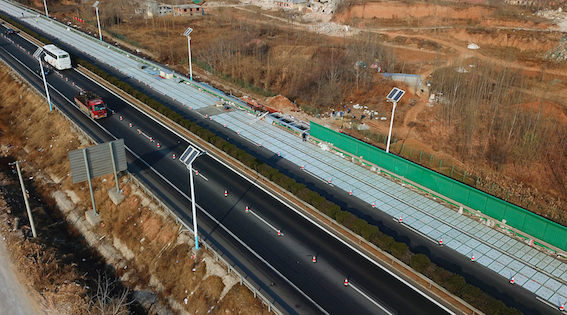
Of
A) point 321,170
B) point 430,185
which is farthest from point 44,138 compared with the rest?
point 430,185

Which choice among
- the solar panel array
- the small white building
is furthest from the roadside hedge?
the small white building

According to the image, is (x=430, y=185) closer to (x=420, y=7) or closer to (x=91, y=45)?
(x=91, y=45)

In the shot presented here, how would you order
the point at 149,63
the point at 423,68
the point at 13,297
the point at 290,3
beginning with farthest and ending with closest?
the point at 290,3, the point at 149,63, the point at 423,68, the point at 13,297

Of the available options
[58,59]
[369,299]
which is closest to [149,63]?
[58,59]

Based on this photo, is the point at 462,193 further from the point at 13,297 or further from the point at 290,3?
the point at 290,3

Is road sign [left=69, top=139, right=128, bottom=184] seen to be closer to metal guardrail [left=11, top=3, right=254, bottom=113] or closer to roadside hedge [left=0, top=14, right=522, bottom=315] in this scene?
roadside hedge [left=0, top=14, right=522, bottom=315]
